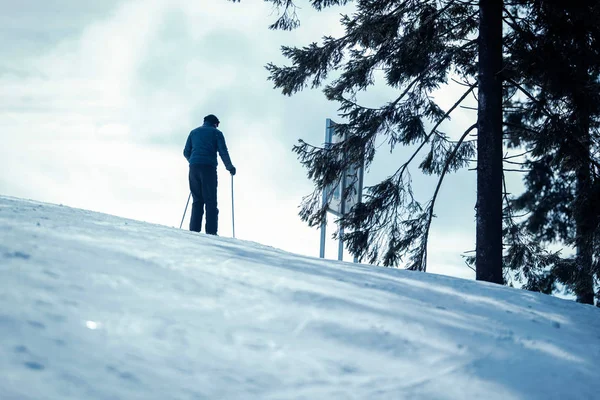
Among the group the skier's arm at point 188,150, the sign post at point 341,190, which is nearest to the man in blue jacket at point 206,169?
the skier's arm at point 188,150

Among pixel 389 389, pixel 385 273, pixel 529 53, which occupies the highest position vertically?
pixel 529 53

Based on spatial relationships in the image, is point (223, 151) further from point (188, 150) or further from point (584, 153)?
point (584, 153)

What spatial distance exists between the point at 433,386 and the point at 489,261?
6.09 metres

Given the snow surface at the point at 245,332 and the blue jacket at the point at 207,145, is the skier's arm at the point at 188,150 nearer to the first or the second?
the blue jacket at the point at 207,145

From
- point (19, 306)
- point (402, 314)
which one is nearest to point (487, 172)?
point (402, 314)

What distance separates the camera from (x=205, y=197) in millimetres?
8648

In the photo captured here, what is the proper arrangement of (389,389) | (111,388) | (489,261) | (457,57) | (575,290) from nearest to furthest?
(111,388) < (389,389) < (489,261) < (457,57) < (575,290)

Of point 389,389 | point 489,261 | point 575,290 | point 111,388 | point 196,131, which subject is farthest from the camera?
point 575,290

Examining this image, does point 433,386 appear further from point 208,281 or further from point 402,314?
point 208,281

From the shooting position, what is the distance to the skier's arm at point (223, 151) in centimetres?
870

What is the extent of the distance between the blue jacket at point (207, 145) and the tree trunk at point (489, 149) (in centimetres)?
358

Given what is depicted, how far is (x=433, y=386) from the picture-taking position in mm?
1985

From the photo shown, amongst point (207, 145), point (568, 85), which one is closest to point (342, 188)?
point (207, 145)

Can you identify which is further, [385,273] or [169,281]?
[385,273]
